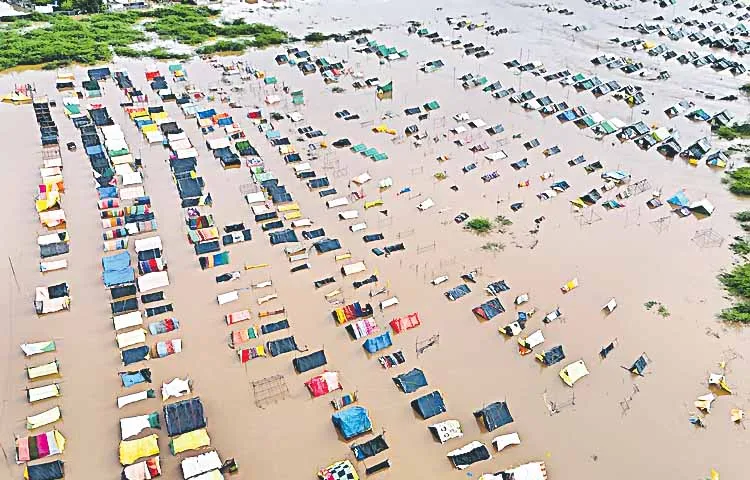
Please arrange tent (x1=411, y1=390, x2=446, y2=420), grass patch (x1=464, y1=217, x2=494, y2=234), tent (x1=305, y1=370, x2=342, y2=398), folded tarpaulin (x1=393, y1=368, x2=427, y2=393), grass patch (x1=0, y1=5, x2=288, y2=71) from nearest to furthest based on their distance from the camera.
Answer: tent (x1=411, y1=390, x2=446, y2=420) < tent (x1=305, y1=370, x2=342, y2=398) < folded tarpaulin (x1=393, y1=368, x2=427, y2=393) < grass patch (x1=464, y1=217, x2=494, y2=234) < grass patch (x1=0, y1=5, x2=288, y2=71)

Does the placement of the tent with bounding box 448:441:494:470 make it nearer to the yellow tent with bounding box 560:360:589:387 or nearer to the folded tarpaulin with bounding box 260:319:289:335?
the yellow tent with bounding box 560:360:589:387

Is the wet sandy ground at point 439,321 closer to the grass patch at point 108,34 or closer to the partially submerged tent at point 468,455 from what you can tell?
the partially submerged tent at point 468,455

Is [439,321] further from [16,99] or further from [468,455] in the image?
[16,99]

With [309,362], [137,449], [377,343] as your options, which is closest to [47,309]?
[137,449]

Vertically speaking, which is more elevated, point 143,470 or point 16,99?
point 16,99

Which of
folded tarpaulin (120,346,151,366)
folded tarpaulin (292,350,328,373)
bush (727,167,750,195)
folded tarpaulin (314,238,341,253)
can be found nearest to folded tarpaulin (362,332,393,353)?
folded tarpaulin (292,350,328,373)

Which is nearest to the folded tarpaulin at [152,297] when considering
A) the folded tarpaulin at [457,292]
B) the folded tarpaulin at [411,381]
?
the folded tarpaulin at [411,381]
